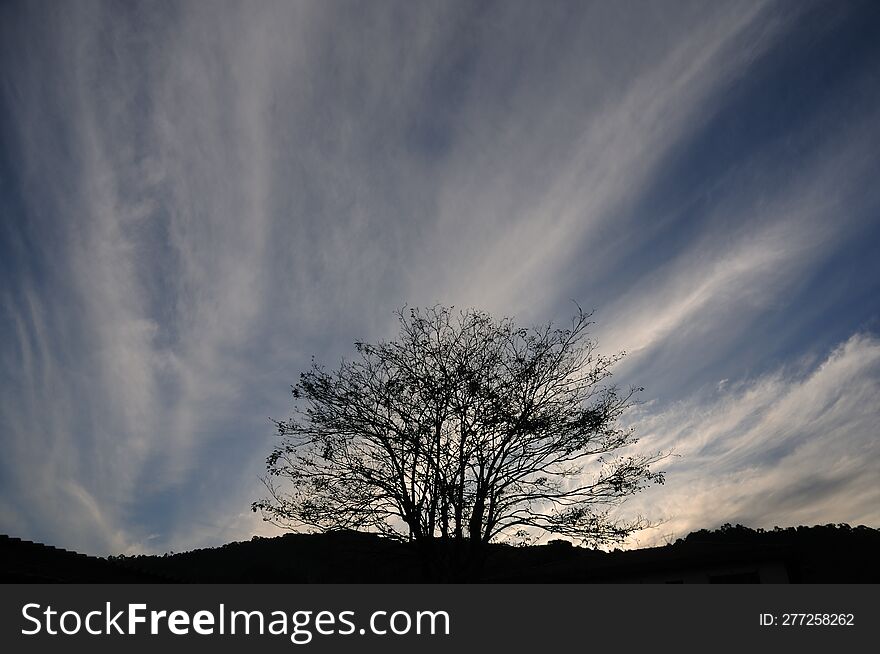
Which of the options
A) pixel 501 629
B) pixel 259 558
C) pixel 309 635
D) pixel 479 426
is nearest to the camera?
pixel 309 635

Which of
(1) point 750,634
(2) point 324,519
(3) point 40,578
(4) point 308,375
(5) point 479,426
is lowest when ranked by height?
(1) point 750,634

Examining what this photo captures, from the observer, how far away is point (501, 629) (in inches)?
489

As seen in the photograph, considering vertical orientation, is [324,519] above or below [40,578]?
above

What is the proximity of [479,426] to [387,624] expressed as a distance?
8.27m

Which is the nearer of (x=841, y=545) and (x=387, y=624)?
(x=387, y=624)

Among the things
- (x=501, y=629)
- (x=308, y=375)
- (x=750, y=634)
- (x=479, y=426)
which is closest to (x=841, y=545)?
(x=750, y=634)

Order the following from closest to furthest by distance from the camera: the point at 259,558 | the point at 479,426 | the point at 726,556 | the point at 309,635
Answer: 1. the point at 309,635
2. the point at 726,556
3. the point at 479,426
4. the point at 259,558

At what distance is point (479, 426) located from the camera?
18.3 metres

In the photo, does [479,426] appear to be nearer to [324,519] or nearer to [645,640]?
[324,519]

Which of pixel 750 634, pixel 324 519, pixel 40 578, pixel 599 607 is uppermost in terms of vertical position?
pixel 324 519

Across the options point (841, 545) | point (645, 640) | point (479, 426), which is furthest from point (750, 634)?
point (841, 545)

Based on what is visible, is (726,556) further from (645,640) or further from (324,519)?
(324,519)

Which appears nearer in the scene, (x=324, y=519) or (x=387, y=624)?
(x=387, y=624)

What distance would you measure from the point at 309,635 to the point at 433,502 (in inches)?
321
